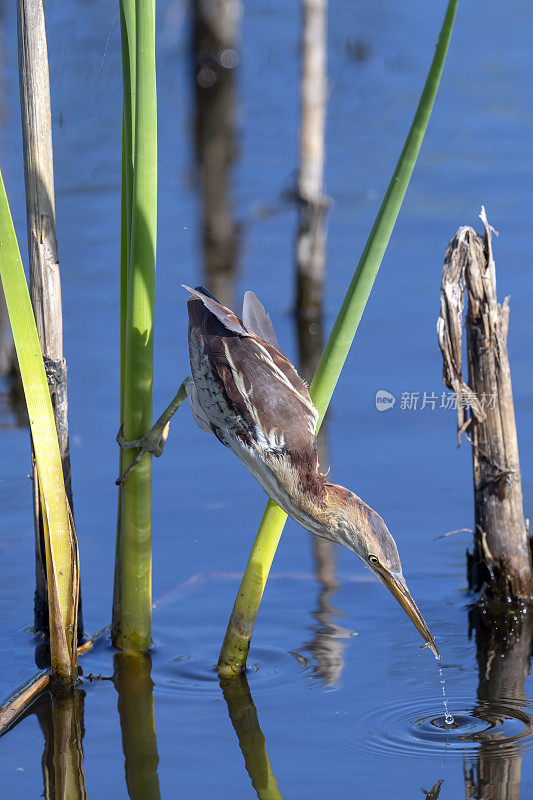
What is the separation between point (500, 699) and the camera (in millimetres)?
4043

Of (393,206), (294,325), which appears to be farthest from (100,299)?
(393,206)

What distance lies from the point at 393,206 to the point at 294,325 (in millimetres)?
4129

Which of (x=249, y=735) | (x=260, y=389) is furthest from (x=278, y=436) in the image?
(x=249, y=735)

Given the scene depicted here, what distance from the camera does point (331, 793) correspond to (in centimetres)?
356

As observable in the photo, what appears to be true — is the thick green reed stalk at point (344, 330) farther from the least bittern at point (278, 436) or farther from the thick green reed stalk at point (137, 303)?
the thick green reed stalk at point (137, 303)

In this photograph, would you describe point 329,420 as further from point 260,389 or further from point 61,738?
point 61,738

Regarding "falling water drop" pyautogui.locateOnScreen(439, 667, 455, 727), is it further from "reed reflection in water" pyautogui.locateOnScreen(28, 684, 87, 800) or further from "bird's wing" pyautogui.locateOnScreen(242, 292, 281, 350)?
"bird's wing" pyautogui.locateOnScreen(242, 292, 281, 350)

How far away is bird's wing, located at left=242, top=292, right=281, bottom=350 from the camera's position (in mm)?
4207

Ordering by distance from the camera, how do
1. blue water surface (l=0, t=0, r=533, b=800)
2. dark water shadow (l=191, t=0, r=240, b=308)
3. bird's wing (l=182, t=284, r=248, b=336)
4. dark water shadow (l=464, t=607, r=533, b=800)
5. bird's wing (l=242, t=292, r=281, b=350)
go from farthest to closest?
1. dark water shadow (l=191, t=0, r=240, b=308)
2. bird's wing (l=242, t=292, r=281, b=350)
3. bird's wing (l=182, t=284, r=248, b=336)
4. blue water surface (l=0, t=0, r=533, b=800)
5. dark water shadow (l=464, t=607, r=533, b=800)

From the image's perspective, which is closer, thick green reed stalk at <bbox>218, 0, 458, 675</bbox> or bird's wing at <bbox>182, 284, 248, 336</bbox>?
thick green reed stalk at <bbox>218, 0, 458, 675</bbox>

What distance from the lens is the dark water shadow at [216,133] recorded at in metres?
8.56

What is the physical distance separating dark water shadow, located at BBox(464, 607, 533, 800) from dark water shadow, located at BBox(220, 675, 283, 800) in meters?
0.66

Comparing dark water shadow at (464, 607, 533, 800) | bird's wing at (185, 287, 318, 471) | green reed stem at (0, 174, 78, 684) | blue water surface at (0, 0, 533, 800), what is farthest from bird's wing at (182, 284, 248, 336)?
dark water shadow at (464, 607, 533, 800)

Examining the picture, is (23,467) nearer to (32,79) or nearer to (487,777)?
(32,79)
